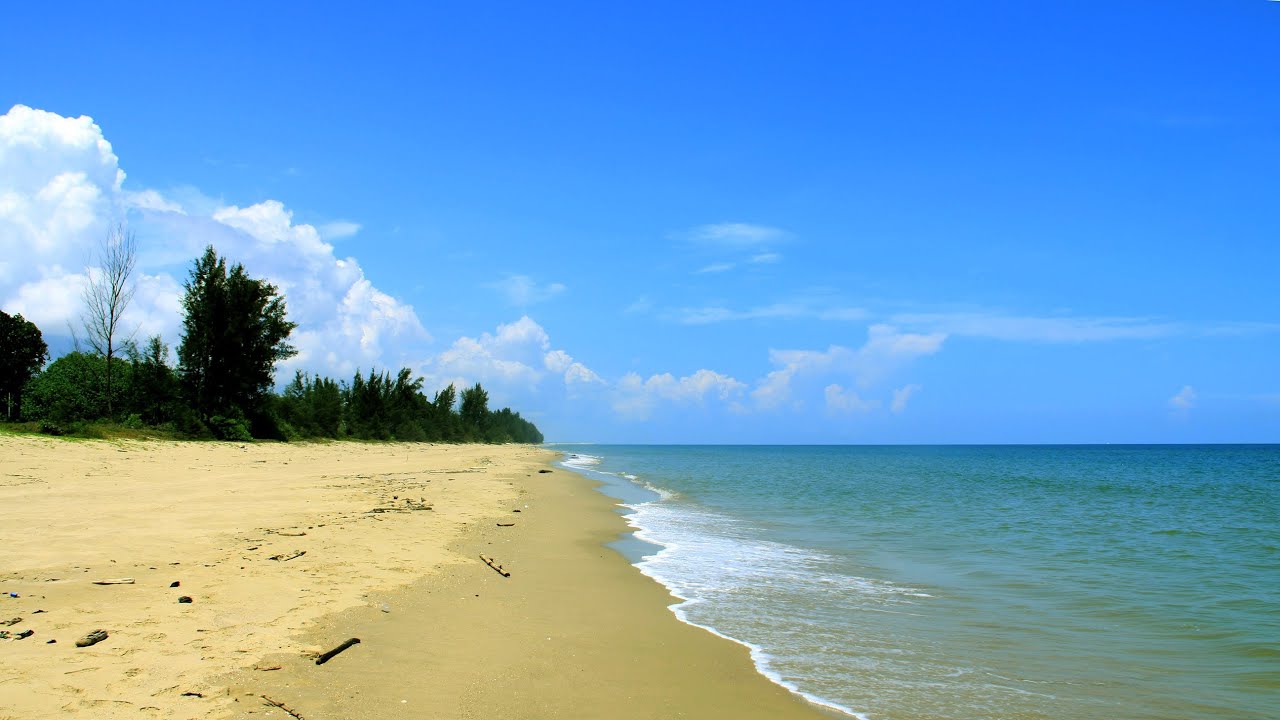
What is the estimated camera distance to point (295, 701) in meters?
4.43

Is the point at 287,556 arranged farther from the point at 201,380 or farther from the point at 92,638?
the point at 201,380

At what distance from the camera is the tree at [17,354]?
57281 mm

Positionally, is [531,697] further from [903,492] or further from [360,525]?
[903,492]

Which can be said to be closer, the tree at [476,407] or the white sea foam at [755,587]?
the white sea foam at [755,587]

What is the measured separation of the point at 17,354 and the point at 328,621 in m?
70.8

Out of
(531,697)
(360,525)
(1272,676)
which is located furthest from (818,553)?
(531,697)

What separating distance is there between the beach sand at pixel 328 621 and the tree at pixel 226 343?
27.8 m

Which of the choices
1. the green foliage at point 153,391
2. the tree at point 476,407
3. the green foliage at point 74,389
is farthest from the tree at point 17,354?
the tree at point 476,407

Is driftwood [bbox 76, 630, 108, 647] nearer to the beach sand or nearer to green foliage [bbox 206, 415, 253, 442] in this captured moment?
the beach sand

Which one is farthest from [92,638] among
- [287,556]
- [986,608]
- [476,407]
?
[476,407]

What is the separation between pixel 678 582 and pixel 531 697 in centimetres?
527

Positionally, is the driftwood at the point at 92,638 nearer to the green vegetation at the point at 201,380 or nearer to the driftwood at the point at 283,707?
the driftwood at the point at 283,707

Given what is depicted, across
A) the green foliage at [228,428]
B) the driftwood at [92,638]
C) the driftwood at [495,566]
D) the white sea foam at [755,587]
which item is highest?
the green foliage at [228,428]

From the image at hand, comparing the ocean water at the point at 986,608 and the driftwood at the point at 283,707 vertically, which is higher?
the driftwood at the point at 283,707
